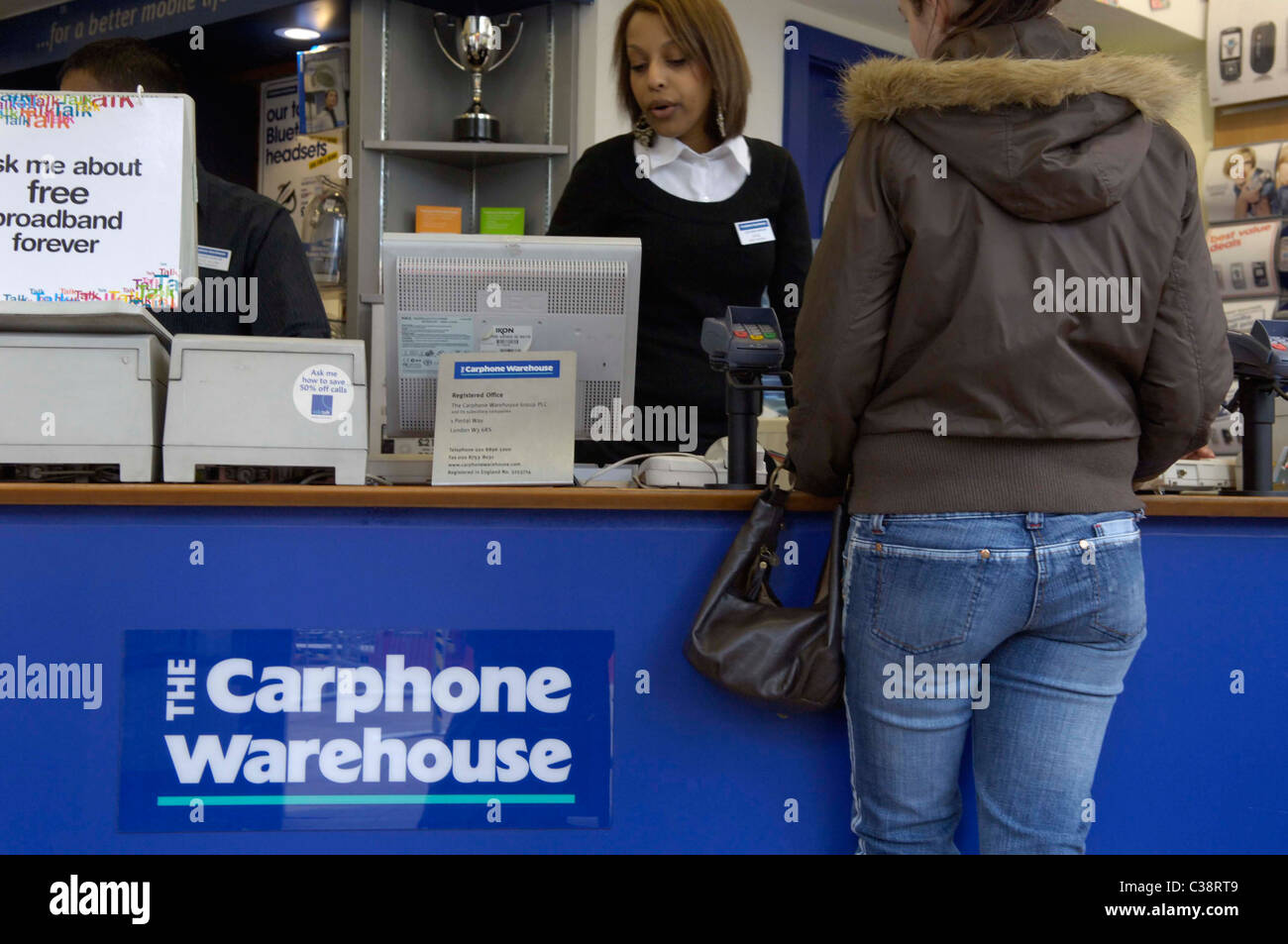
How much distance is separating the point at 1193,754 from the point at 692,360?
1.40 meters

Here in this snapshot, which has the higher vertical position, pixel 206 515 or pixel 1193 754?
pixel 206 515

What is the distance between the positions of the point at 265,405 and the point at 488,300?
443 mm

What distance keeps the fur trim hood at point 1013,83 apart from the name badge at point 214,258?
176 cm

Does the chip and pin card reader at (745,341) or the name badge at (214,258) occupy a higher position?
the name badge at (214,258)

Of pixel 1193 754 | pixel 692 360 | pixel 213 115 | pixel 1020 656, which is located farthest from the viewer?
pixel 213 115

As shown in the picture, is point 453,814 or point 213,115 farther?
point 213,115

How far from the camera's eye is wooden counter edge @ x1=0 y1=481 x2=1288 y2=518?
193 centimetres

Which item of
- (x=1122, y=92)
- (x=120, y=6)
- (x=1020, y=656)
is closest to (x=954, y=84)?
(x=1122, y=92)

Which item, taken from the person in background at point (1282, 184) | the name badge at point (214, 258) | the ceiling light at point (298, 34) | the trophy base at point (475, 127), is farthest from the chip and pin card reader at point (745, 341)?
the person in background at point (1282, 184)

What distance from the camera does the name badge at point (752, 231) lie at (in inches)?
117

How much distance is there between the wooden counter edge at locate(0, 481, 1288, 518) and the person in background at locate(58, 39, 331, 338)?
99cm

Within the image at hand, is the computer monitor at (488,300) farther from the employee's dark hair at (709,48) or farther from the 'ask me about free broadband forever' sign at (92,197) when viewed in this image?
the employee's dark hair at (709,48)

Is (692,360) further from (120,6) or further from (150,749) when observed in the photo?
(120,6)

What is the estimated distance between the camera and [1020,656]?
5.70 feet
